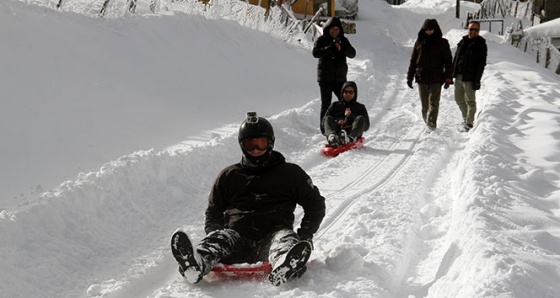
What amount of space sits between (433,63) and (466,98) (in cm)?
70

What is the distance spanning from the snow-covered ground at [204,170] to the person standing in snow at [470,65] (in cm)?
28

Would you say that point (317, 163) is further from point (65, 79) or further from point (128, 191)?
point (65, 79)

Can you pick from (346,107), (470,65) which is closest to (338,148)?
A: (346,107)

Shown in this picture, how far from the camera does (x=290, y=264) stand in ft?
14.0

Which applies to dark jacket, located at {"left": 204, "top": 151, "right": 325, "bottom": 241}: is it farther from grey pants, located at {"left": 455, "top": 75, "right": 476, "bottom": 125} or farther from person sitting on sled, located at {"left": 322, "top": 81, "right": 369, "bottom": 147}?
grey pants, located at {"left": 455, "top": 75, "right": 476, "bottom": 125}

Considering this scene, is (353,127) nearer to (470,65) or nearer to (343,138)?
(343,138)

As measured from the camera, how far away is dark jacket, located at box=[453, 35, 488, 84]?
372 inches

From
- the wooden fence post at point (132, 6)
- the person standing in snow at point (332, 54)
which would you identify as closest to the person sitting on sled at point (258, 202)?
the person standing in snow at point (332, 54)

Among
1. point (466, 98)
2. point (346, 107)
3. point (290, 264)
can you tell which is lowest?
point (290, 264)

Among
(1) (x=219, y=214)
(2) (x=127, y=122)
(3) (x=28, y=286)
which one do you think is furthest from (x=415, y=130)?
(3) (x=28, y=286)

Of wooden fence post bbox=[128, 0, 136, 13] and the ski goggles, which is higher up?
wooden fence post bbox=[128, 0, 136, 13]

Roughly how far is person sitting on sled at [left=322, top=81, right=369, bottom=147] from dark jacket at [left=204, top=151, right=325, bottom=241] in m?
3.90

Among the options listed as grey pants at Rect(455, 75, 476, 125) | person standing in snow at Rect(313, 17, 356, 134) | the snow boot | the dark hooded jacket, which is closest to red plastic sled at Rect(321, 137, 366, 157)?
the dark hooded jacket

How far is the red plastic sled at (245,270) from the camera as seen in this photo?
4504 millimetres
